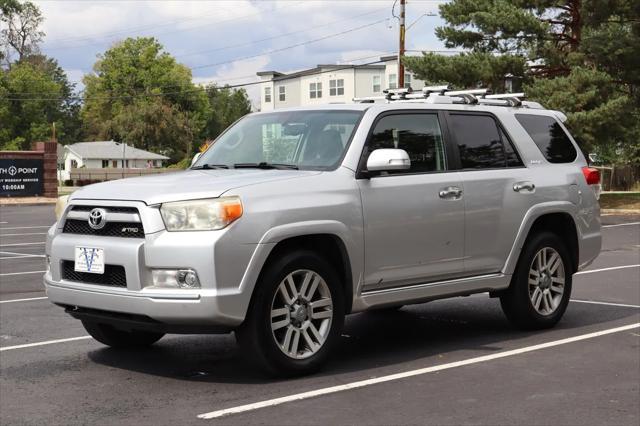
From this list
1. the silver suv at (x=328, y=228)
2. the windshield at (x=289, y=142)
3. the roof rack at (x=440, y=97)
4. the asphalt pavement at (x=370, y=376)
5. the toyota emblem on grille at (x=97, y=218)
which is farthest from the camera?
the roof rack at (x=440, y=97)

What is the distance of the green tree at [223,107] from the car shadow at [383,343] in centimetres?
10646

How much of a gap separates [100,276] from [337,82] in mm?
81514

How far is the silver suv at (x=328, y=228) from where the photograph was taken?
6172 mm

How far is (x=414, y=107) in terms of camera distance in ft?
25.3

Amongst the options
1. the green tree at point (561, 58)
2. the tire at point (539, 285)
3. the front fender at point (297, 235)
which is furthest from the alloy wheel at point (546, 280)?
the green tree at point (561, 58)

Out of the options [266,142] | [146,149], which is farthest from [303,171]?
[146,149]

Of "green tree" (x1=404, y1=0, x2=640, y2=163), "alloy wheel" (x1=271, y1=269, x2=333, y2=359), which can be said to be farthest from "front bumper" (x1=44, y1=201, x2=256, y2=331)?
"green tree" (x1=404, y1=0, x2=640, y2=163)

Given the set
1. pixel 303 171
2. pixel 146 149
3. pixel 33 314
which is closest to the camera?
pixel 303 171

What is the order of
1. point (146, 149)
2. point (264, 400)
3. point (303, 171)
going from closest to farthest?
point (264, 400) < point (303, 171) < point (146, 149)

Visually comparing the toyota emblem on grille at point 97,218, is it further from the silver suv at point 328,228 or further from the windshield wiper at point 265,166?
the windshield wiper at point 265,166

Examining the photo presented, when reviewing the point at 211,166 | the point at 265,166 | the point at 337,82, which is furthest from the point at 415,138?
the point at 337,82

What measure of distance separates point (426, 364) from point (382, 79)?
264 feet

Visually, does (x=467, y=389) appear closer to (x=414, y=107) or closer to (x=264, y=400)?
(x=264, y=400)

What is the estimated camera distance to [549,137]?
8.96 m
